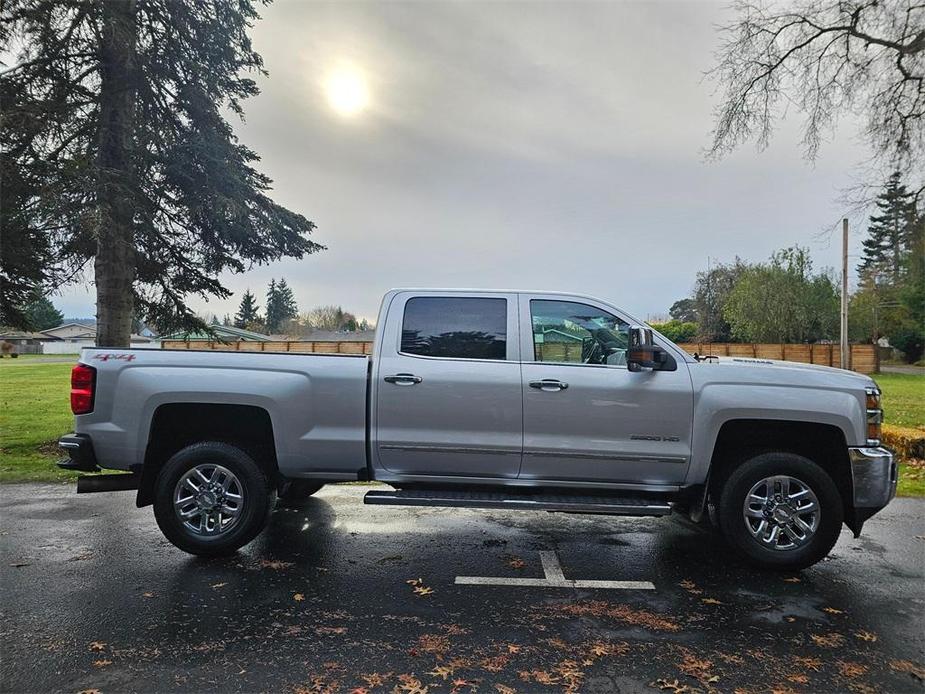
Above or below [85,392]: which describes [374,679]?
below

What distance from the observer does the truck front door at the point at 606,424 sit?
4.28 metres

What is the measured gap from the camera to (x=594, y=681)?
2.80 metres

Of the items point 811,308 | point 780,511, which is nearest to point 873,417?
point 780,511

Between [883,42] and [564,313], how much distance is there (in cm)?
1191

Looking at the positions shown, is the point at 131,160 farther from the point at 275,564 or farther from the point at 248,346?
the point at 275,564

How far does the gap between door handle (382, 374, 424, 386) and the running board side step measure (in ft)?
2.85

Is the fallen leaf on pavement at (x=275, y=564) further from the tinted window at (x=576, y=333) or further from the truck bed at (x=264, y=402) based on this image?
the tinted window at (x=576, y=333)

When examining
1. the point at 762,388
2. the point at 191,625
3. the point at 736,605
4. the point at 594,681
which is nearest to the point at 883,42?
the point at 762,388

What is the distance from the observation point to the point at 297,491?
5332 mm

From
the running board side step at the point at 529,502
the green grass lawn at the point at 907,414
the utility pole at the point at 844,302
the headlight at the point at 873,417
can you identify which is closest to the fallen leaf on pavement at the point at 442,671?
the running board side step at the point at 529,502

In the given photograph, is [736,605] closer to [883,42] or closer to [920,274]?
[883,42]

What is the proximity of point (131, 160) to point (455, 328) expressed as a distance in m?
7.33

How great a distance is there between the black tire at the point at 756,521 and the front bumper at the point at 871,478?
0.15 metres

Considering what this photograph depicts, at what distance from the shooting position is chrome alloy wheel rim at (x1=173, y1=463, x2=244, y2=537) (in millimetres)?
4410
